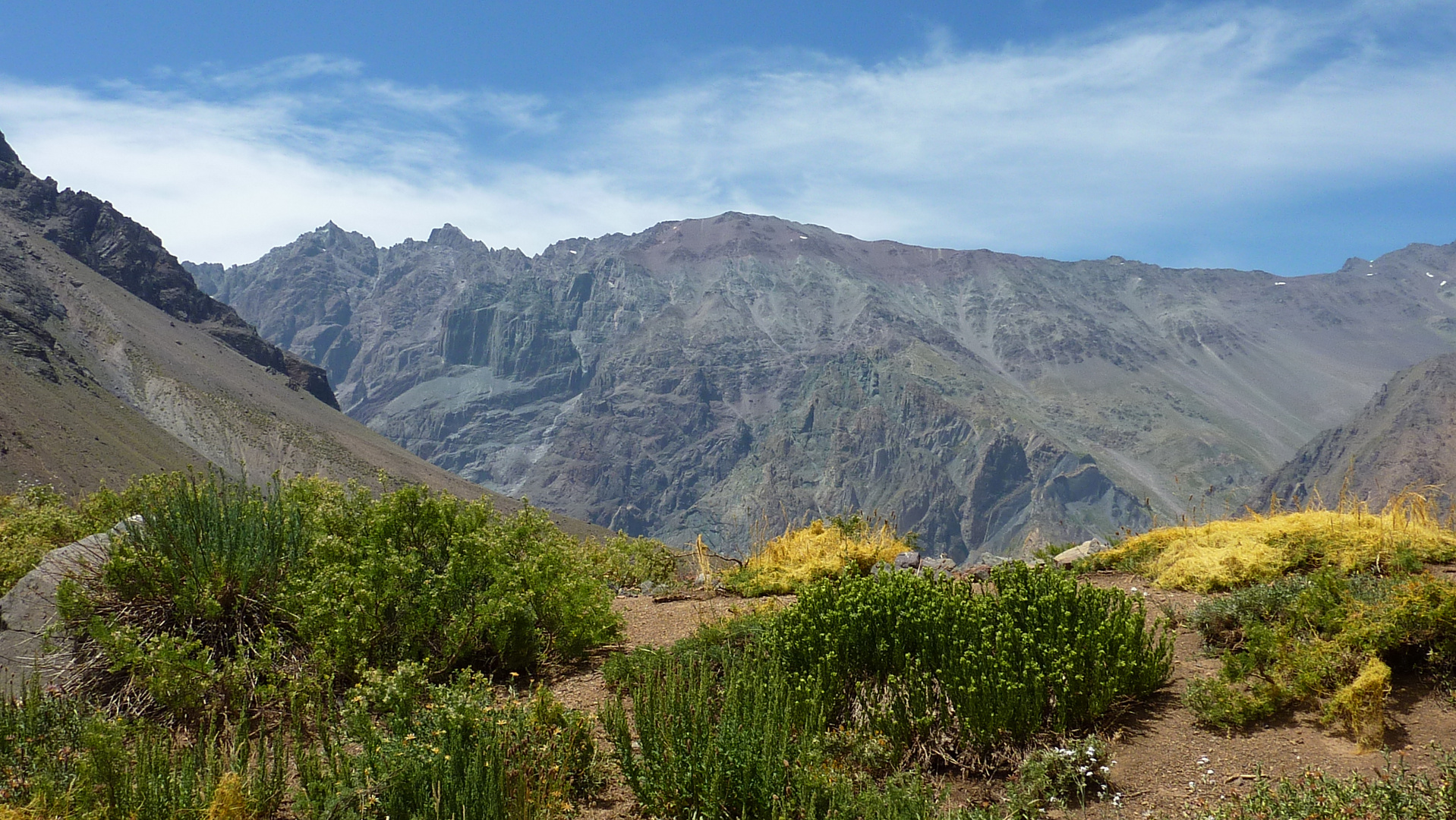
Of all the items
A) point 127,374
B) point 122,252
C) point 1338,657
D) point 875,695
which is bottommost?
point 127,374

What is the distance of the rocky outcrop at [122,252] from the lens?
416 feet

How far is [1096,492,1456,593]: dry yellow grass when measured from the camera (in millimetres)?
7312

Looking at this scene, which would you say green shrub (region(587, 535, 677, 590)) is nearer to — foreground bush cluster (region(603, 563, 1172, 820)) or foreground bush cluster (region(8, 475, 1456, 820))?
foreground bush cluster (region(8, 475, 1456, 820))

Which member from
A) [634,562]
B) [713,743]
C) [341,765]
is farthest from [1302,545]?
[341,765]

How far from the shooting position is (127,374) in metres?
94.4

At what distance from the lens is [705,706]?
4672 millimetres

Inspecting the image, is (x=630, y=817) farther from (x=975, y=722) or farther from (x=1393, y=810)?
(x=1393, y=810)

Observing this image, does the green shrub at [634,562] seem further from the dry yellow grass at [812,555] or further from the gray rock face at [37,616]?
the gray rock face at [37,616]

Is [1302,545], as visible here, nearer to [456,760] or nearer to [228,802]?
[456,760]

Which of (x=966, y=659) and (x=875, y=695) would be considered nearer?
(x=966, y=659)

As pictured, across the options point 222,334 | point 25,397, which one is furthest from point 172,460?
point 222,334

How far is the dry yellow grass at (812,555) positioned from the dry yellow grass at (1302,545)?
9.73 ft

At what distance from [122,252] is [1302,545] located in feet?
536

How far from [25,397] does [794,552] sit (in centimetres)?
7781
